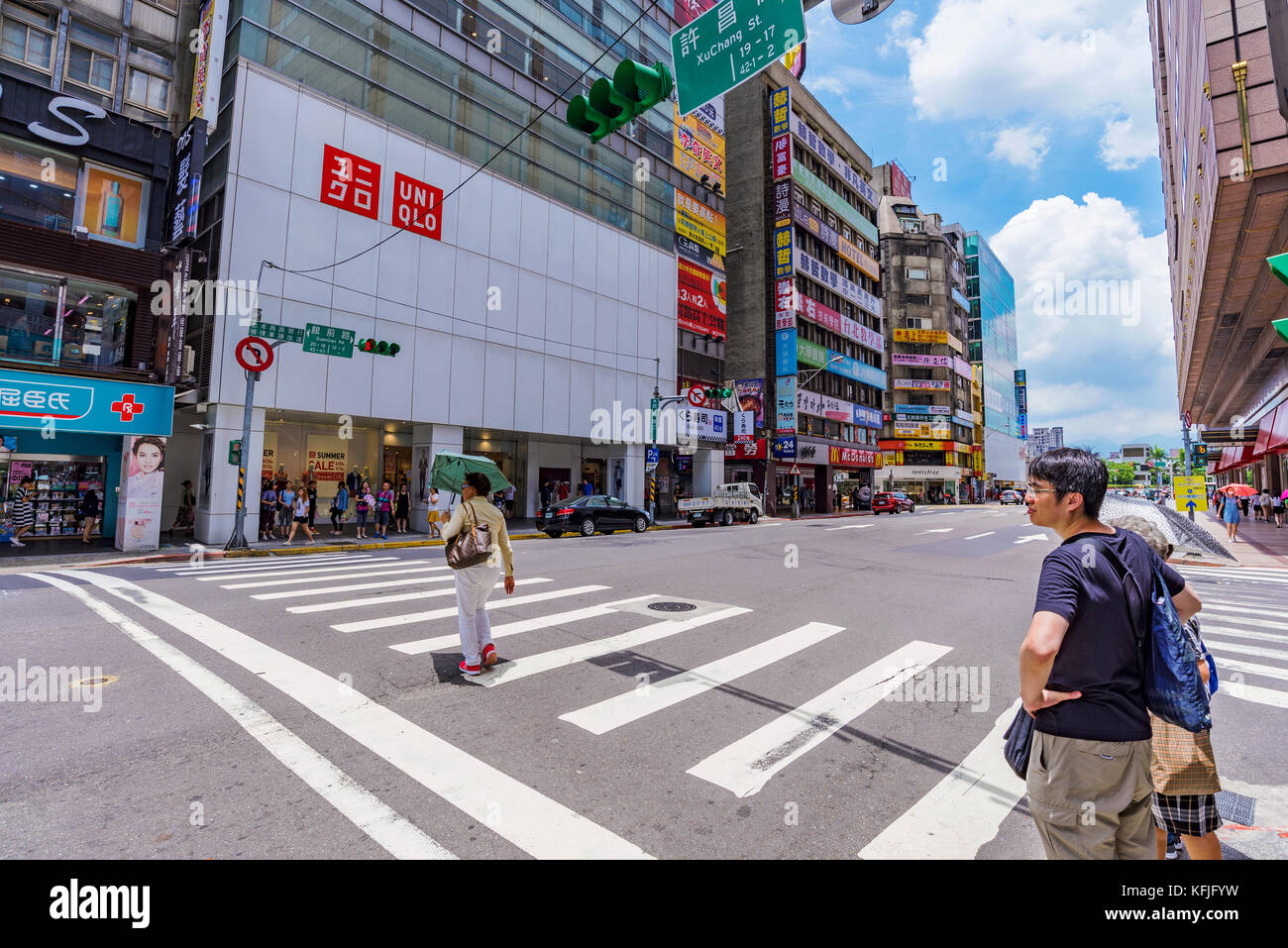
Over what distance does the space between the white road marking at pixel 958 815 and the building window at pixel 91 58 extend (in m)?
26.0

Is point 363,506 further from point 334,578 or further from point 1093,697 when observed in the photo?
point 1093,697

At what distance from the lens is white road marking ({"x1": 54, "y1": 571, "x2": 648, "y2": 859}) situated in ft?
9.96

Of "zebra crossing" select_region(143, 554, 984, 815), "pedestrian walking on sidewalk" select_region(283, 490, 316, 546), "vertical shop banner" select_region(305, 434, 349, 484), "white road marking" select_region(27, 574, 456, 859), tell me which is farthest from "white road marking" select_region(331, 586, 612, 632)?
"vertical shop banner" select_region(305, 434, 349, 484)

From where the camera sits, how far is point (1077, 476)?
2373 millimetres

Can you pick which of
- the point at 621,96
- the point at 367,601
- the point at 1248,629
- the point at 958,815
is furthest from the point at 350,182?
the point at 1248,629

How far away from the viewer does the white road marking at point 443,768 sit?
9.96 ft

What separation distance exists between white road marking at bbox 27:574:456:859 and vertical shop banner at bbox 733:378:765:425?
3643 cm

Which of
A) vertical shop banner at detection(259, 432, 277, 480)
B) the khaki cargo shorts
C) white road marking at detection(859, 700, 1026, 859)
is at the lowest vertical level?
white road marking at detection(859, 700, 1026, 859)

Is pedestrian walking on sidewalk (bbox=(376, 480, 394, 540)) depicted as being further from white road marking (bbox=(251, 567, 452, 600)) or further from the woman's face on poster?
white road marking (bbox=(251, 567, 452, 600))

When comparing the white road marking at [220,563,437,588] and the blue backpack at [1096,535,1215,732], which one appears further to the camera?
the white road marking at [220,563,437,588]

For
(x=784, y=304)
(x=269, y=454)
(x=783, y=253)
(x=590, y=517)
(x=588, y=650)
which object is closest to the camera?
(x=588, y=650)

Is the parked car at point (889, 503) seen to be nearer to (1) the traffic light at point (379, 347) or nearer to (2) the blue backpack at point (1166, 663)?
(1) the traffic light at point (379, 347)

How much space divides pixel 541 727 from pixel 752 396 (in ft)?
123

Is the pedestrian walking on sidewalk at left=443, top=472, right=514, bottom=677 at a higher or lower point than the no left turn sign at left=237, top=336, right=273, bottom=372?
lower
